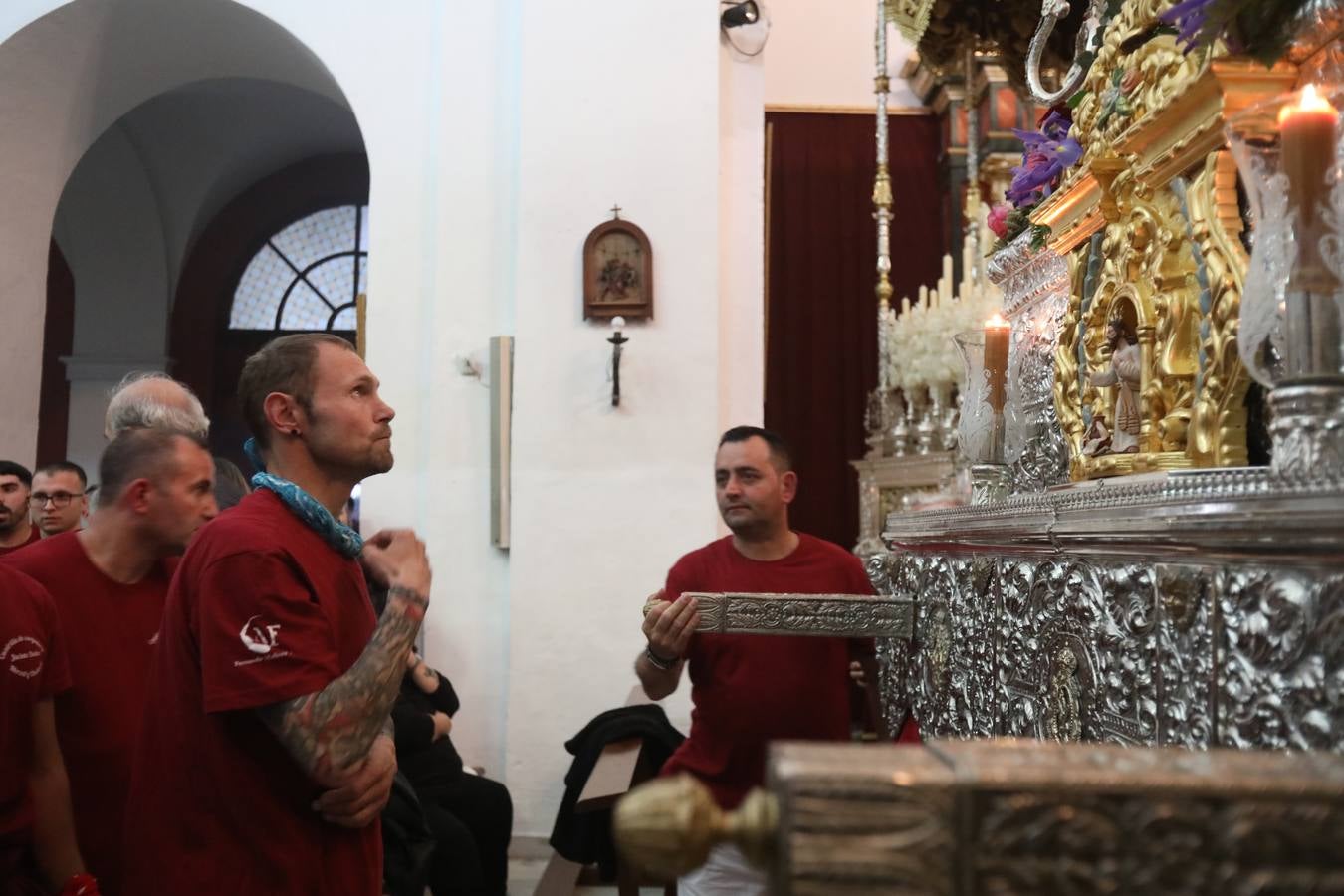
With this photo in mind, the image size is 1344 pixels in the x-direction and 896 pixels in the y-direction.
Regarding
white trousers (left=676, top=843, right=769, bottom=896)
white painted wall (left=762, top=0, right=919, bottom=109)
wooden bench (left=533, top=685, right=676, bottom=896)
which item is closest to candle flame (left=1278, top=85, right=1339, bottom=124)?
white trousers (left=676, top=843, right=769, bottom=896)

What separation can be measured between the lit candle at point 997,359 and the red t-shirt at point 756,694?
0.90 metres

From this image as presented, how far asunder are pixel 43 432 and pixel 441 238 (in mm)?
5885

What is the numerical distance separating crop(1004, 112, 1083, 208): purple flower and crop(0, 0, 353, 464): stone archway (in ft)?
15.9

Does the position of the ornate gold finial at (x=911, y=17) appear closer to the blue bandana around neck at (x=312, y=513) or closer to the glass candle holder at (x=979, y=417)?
the glass candle holder at (x=979, y=417)

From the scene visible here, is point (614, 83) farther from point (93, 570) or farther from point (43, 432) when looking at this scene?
point (43, 432)

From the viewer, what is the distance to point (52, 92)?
6.44 m

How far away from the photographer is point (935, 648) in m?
2.26

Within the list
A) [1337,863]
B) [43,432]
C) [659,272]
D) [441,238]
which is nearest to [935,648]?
[1337,863]

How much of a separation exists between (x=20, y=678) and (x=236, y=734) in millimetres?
669

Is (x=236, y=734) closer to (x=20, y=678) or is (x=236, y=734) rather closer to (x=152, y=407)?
(x=20, y=678)

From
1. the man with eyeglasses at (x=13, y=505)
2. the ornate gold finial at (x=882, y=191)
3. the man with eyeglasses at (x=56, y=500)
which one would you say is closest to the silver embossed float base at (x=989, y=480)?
the man with eyeglasses at (x=56, y=500)

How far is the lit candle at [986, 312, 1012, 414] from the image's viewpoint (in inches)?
100

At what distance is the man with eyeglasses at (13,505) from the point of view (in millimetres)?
4789

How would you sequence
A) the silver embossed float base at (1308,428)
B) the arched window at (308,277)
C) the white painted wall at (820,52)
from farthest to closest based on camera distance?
the arched window at (308,277)
the white painted wall at (820,52)
the silver embossed float base at (1308,428)
